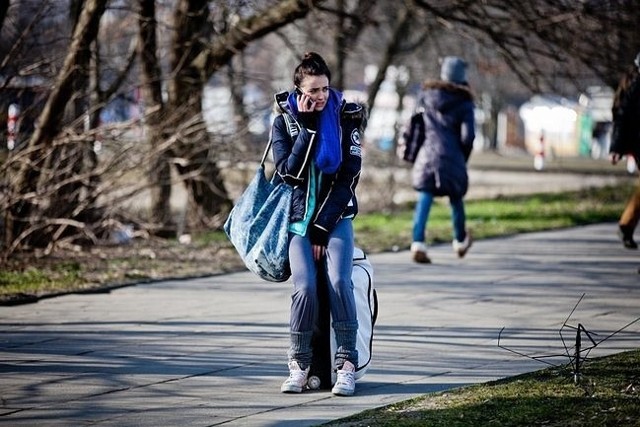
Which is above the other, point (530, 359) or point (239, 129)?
point (239, 129)

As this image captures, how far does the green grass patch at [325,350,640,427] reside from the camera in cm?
573

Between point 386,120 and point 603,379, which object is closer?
point 603,379

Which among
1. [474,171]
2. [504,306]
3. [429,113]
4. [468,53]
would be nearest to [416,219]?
[429,113]

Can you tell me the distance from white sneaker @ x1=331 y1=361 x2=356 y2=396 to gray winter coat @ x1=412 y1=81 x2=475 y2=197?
566cm

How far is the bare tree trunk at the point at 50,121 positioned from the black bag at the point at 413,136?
3.12 meters

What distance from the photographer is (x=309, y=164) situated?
6.65 meters

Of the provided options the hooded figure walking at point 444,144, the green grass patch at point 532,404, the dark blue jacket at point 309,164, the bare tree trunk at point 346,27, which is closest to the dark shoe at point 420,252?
the hooded figure walking at point 444,144

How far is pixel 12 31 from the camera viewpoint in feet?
43.3

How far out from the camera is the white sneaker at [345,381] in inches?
256

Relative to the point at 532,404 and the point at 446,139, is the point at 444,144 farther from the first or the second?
the point at 532,404

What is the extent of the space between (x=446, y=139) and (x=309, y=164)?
5.66 m

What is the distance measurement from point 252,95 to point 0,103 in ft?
45.2

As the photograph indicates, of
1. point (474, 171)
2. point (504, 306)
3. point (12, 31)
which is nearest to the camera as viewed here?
point (504, 306)

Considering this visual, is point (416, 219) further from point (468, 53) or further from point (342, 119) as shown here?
point (468, 53)
